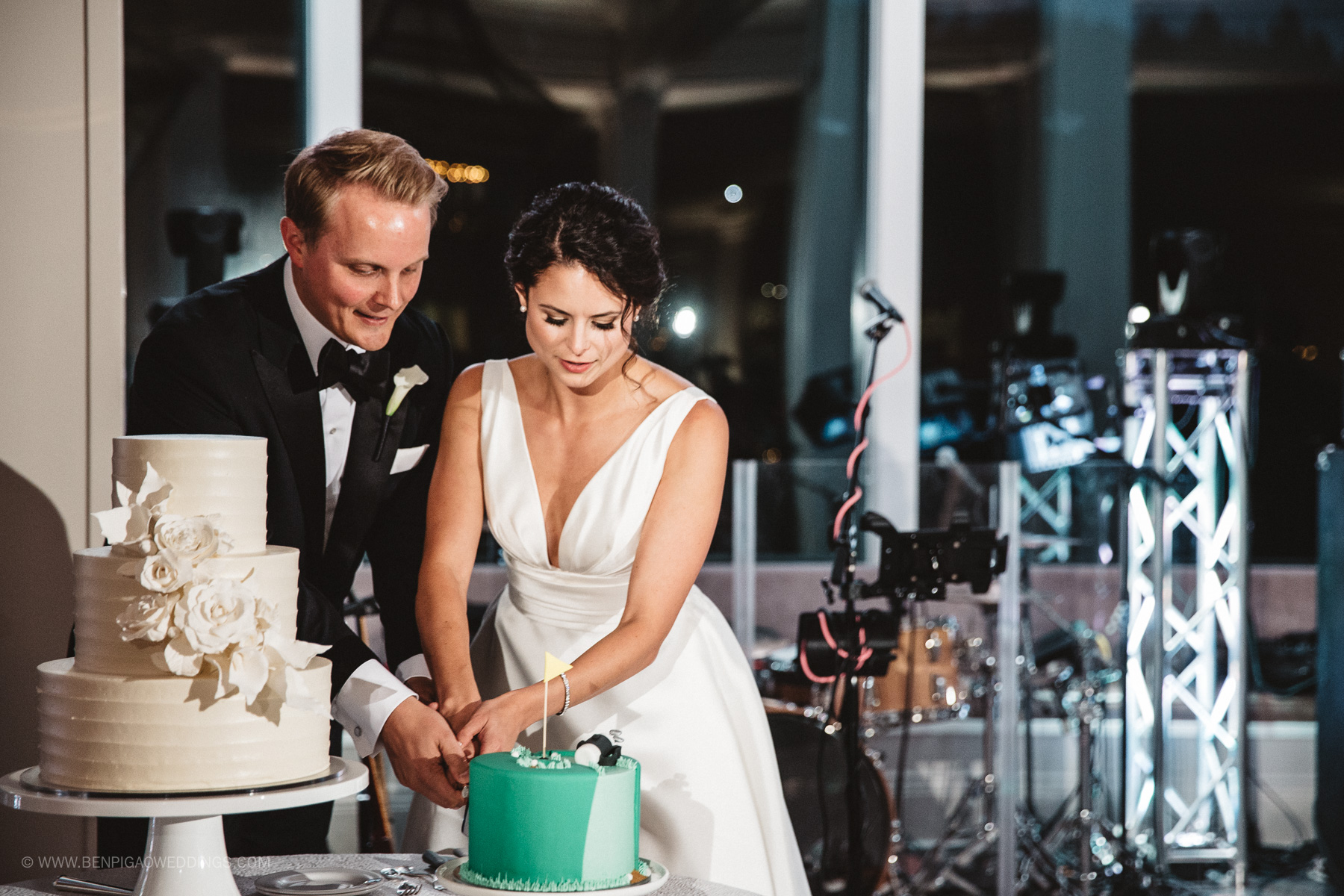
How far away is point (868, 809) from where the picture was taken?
147 inches

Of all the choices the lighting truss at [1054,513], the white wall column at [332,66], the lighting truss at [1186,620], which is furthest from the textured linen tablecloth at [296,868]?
the white wall column at [332,66]

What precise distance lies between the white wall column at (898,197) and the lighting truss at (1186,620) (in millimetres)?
899

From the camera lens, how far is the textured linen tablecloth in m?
1.44

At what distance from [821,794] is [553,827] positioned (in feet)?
8.04

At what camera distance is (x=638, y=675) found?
80.1 inches

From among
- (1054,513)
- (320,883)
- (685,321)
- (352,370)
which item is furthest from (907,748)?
(320,883)

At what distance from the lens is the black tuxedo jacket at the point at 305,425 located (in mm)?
2010

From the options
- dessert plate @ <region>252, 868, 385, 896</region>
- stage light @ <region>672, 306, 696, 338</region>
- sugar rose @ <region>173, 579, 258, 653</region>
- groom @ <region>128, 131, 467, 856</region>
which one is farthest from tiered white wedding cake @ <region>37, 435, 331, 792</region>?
stage light @ <region>672, 306, 696, 338</region>

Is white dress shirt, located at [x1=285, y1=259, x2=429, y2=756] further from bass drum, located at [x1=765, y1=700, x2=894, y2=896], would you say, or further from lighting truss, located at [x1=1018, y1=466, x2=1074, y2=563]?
lighting truss, located at [x1=1018, y1=466, x2=1074, y2=563]

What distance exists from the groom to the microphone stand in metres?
1.14

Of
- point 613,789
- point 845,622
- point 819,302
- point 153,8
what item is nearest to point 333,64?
point 153,8

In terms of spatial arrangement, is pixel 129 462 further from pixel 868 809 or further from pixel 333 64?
pixel 333 64

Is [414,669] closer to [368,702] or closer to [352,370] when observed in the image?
[368,702]

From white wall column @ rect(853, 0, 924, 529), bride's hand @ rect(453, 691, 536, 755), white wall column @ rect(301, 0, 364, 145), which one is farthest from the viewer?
white wall column @ rect(853, 0, 924, 529)
